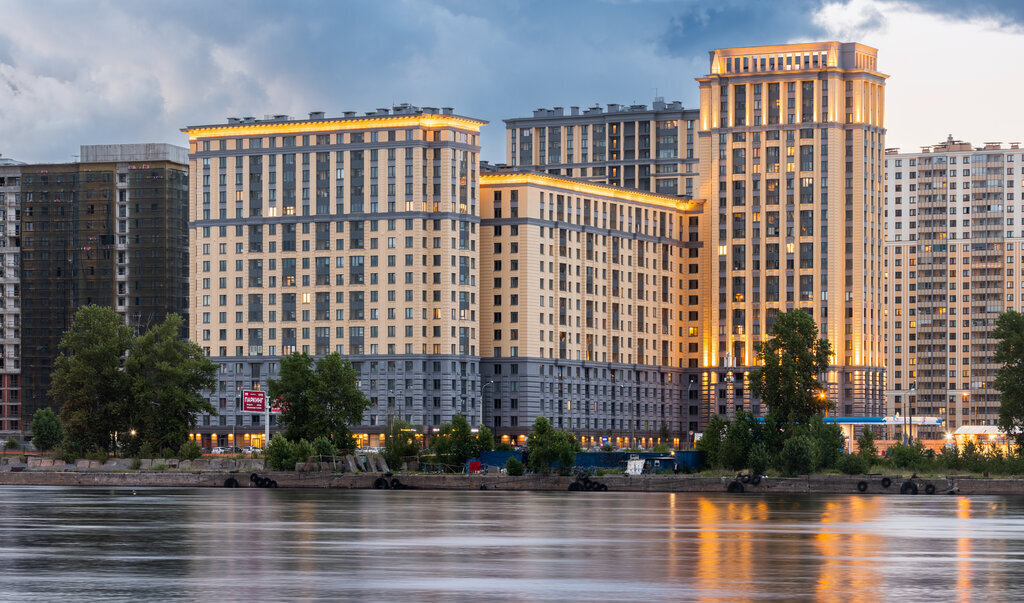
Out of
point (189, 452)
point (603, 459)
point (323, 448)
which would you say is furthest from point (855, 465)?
point (189, 452)

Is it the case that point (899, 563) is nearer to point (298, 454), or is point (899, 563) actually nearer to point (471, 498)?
point (471, 498)

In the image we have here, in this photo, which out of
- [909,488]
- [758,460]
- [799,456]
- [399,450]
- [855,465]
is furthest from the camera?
[399,450]

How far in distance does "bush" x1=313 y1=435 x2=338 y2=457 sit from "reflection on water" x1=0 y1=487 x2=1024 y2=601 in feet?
190

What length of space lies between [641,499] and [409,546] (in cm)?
6632

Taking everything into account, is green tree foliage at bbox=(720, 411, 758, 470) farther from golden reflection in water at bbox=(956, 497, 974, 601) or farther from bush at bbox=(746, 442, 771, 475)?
golden reflection in water at bbox=(956, 497, 974, 601)

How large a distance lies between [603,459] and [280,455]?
35.0 meters

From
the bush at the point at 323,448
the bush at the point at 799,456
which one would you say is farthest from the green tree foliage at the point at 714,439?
the bush at the point at 323,448

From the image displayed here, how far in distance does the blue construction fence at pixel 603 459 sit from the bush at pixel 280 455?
17.5 metres

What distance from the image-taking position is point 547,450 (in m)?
163

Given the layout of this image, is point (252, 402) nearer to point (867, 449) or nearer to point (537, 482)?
point (537, 482)

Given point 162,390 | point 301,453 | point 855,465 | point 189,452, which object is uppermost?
point 162,390

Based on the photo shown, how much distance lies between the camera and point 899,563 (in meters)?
60.9

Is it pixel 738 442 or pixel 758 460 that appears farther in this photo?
pixel 738 442

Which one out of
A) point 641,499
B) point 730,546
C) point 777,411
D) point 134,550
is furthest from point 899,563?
point 777,411
